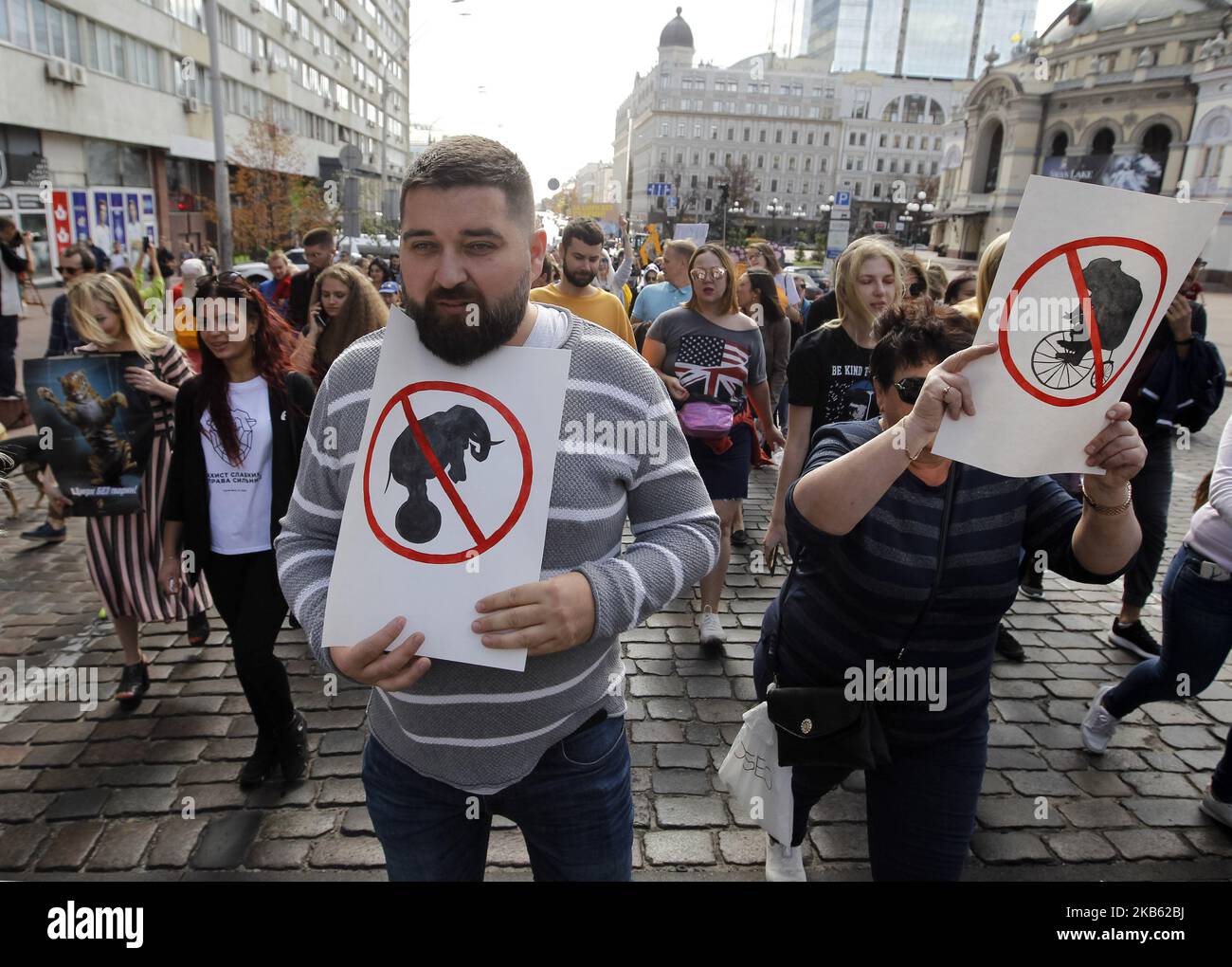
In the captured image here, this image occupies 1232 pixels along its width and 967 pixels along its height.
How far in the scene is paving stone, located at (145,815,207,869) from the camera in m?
3.01

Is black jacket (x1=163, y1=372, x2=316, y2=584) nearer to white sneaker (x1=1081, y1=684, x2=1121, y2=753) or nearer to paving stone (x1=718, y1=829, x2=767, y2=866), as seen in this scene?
paving stone (x1=718, y1=829, x2=767, y2=866)

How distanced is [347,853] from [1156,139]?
7403cm

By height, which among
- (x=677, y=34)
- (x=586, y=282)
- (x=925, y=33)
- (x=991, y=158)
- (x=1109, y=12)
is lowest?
(x=586, y=282)

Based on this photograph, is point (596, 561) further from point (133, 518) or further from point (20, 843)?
point (133, 518)

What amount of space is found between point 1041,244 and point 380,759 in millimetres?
1781

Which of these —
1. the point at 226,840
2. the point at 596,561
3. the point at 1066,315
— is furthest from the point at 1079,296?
the point at 226,840

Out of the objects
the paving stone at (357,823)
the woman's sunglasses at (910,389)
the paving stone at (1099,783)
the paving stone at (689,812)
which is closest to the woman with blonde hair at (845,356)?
the paving stone at (689,812)

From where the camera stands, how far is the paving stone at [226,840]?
3.02 m

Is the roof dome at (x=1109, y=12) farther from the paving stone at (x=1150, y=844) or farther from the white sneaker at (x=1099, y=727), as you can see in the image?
the paving stone at (x=1150, y=844)

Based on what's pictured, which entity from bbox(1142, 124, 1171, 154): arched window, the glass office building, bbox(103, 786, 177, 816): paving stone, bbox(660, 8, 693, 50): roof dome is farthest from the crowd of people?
the glass office building

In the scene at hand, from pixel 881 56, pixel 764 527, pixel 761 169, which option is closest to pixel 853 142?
pixel 761 169

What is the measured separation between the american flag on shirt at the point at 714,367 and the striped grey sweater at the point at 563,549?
3.14 metres

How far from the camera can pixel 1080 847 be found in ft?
10.6
